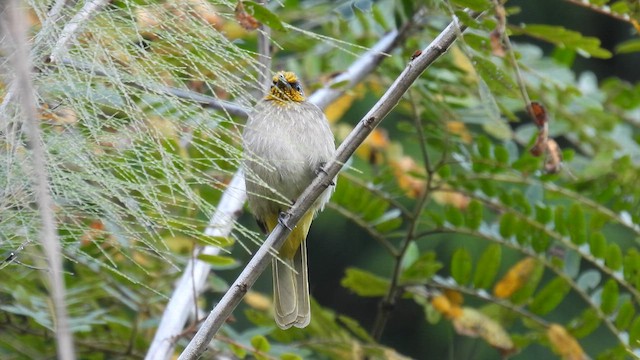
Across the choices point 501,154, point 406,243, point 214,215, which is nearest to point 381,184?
point 406,243

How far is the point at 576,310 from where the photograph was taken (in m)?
6.78

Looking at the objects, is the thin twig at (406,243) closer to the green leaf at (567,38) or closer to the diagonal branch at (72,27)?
the green leaf at (567,38)

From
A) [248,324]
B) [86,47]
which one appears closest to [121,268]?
[86,47]

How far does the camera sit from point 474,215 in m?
3.79

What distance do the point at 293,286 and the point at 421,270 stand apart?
1.90 ft

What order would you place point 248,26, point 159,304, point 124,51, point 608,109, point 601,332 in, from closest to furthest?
point 124,51
point 248,26
point 159,304
point 608,109
point 601,332

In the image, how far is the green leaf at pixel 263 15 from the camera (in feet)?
8.27

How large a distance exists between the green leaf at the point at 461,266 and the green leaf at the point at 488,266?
1.5 inches

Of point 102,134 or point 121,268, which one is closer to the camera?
point 102,134

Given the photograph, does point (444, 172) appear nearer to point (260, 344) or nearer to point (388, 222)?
point (388, 222)

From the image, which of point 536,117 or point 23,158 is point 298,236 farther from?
point 23,158

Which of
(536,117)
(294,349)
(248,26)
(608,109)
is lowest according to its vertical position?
(294,349)

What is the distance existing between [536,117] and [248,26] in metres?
0.81

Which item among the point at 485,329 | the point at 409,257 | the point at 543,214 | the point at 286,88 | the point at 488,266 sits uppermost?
the point at 286,88
